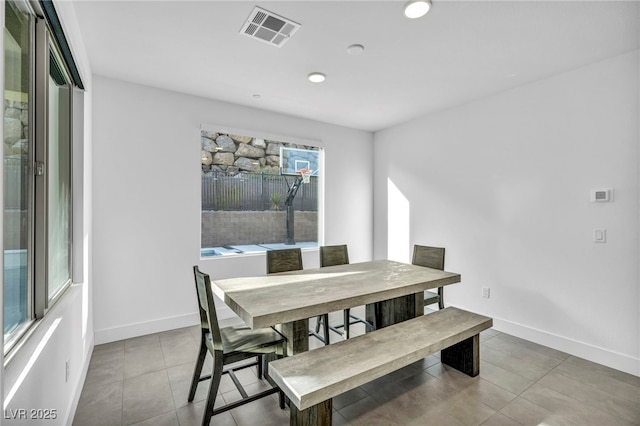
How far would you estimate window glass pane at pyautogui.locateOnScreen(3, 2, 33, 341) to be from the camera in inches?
50.8

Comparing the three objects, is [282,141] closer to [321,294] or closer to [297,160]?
[297,160]

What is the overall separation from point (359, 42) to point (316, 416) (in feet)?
8.59

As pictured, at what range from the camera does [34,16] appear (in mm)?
1609

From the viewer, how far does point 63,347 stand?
1.81 m

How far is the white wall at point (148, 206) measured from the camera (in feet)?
10.3

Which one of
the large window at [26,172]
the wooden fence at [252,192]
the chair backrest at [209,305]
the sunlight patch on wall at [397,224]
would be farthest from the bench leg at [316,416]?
the sunlight patch on wall at [397,224]

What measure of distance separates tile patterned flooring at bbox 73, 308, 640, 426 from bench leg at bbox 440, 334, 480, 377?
8cm

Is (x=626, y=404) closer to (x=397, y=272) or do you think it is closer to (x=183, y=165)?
(x=397, y=272)

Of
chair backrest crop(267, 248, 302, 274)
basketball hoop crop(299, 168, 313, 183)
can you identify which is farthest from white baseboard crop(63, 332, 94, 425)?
basketball hoop crop(299, 168, 313, 183)

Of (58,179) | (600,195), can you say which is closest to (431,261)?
(600,195)

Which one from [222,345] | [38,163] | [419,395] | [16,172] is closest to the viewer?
[16,172]

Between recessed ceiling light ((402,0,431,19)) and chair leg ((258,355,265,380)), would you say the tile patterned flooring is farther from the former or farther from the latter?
recessed ceiling light ((402,0,431,19))

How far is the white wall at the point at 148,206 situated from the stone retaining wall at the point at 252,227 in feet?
0.69

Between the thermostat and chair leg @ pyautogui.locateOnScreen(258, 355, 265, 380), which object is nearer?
chair leg @ pyautogui.locateOnScreen(258, 355, 265, 380)
